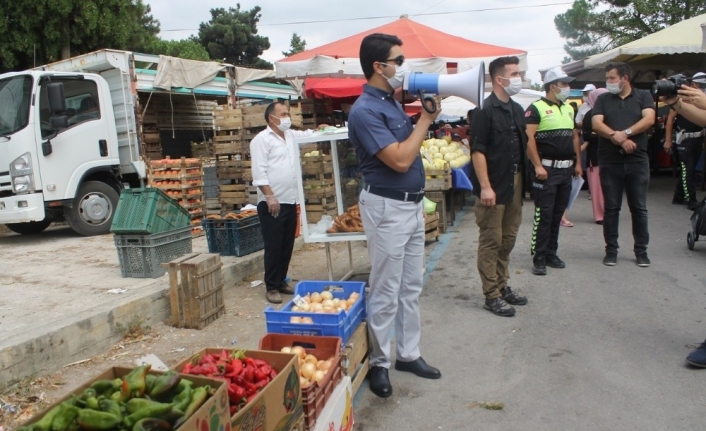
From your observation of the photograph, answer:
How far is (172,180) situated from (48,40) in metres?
7.73

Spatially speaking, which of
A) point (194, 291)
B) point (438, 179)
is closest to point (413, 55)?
point (438, 179)

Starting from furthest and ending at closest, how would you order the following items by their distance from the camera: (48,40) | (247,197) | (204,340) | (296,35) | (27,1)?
1. (296,35)
2. (48,40)
3. (27,1)
4. (247,197)
5. (204,340)

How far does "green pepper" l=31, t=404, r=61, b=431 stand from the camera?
6.22 ft

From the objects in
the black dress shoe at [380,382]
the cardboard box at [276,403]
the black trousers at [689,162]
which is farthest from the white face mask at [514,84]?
the black trousers at [689,162]

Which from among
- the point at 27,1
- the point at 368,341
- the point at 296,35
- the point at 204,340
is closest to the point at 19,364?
the point at 204,340

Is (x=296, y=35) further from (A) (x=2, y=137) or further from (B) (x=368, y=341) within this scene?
(B) (x=368, y=341)

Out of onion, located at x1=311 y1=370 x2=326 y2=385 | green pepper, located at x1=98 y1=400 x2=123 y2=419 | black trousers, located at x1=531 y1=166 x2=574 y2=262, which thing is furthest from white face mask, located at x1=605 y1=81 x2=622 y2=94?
green pepper, located at x1=98 y1=400 x2=123 y2=419

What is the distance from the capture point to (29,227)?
9.62 m

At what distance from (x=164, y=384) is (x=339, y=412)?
45.8 inches

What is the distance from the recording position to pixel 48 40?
1419 cm

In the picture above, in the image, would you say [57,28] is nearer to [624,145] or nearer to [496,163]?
[496,163]

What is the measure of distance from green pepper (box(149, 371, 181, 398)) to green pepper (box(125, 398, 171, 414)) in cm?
10

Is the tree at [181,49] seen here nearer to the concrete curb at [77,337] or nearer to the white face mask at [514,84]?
the concrete curb at [77,337]

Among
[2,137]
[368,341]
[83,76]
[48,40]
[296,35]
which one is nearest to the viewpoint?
[368,341]
